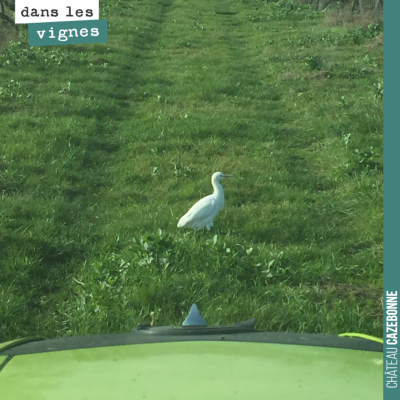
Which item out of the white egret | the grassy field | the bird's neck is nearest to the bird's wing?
the white egret

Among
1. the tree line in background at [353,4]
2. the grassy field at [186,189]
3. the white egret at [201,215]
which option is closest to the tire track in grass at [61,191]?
the grassy field at [186,189]

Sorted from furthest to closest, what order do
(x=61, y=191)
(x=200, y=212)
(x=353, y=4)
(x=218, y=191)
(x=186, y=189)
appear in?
1. (x=353, y=4)
2. (x=186, y=189)
3. (x=61, y=191)
4. (x=218, y=191)
5. (x=200, y=212)

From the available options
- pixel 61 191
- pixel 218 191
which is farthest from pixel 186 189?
pixel 61 191

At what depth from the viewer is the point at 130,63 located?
18.6 metres

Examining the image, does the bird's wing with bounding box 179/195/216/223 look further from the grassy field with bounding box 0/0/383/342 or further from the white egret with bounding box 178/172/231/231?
the grassy field with bounding box 0/0/383/342

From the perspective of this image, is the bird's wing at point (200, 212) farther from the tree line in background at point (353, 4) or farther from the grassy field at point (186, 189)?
the tree line in background at point (353, 4)

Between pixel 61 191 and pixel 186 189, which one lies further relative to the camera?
pixel 186 189

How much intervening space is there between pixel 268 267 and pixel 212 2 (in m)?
32.0

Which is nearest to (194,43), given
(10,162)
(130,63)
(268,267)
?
(130,63)

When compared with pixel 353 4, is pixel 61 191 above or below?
below

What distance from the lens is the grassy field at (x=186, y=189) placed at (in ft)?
17.6

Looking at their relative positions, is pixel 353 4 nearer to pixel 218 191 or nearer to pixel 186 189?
pixel 186 189

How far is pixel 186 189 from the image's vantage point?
338 inches

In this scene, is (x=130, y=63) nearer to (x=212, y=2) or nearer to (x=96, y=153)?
(x=96, y=153)
